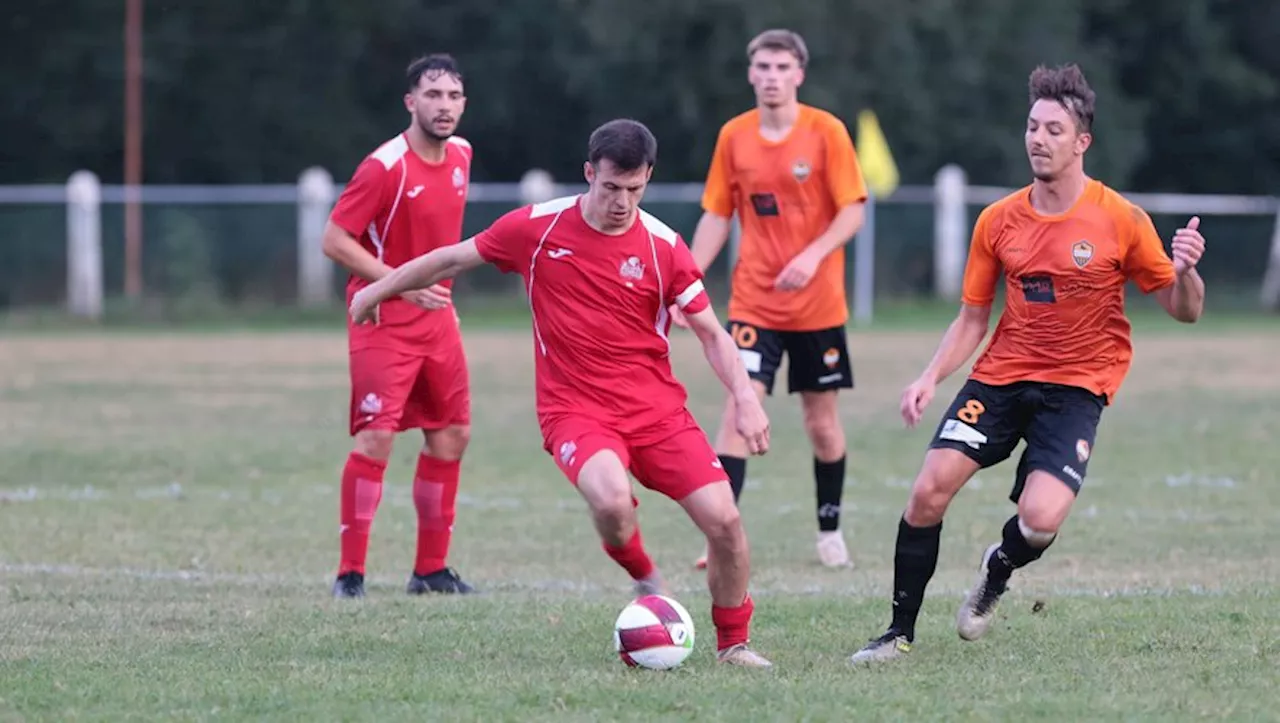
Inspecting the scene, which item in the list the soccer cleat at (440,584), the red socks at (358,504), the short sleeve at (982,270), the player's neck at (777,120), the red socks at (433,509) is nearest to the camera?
the short sleeve at (982,270)

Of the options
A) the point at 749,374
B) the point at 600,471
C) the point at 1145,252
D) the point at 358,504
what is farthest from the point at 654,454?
the point at 749,374

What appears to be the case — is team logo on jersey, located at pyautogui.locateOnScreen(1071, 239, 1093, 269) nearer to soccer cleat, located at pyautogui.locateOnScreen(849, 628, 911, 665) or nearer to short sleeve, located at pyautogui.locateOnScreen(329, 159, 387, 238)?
soccer cleat, located at pyautogui.locateOnScreen(849, 628, 911, 665)

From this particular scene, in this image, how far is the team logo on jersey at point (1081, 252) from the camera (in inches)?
270

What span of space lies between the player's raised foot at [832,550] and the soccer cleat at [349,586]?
2.35m

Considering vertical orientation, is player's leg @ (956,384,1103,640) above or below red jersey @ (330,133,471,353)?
below

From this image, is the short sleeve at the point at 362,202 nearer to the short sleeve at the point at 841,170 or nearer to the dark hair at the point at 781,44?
the dark hair at the point at 781,44

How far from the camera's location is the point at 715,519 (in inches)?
261

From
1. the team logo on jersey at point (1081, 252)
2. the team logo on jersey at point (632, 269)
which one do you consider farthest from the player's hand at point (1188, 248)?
the team logo on jersey at point (632, 269)

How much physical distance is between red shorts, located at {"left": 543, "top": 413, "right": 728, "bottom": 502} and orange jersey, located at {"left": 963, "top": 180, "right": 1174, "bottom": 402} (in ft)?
3.46

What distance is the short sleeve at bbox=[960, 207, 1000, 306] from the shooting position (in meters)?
7.04

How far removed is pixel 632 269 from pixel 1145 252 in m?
1.77

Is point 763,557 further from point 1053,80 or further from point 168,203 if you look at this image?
point 168,203

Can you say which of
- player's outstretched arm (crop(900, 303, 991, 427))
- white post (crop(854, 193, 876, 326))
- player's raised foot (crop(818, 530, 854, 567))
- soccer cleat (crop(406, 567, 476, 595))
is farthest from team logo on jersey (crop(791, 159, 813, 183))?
white post (crop(854, 193, 876, 326))

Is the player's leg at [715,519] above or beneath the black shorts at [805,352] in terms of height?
beneath
